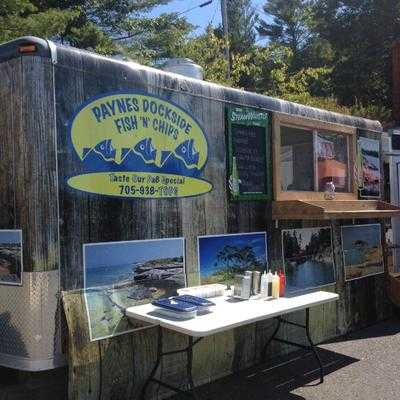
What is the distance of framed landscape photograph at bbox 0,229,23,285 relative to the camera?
4027 millimetres

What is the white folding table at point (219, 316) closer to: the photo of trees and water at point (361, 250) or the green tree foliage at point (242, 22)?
the photo of trees and water at point (361, 250)

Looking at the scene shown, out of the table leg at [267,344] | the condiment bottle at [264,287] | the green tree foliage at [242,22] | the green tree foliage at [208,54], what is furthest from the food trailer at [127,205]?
the green tree foliage at [242,22]

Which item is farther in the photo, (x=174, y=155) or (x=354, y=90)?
(x=354, y=90)

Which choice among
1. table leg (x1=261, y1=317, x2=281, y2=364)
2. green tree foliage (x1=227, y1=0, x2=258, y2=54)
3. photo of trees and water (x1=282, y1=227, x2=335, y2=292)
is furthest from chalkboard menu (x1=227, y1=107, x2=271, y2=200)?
green tree foliage (x1=227, y1=0, x2=258, y2=54)

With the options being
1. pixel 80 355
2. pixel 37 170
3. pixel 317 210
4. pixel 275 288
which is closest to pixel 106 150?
pixel 37 170

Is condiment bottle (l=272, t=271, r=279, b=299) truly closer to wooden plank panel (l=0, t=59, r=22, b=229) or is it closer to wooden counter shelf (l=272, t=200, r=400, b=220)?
wooden counter shelf (l=272, t=200, r=400, b=220)

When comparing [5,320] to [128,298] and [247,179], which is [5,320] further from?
[247,179]

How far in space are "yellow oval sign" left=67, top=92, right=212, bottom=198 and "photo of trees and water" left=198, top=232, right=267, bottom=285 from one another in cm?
53

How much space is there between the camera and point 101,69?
441cm

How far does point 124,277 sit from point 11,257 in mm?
870

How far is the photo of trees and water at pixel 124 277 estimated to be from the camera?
4.26 meters

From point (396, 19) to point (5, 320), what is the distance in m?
25.7

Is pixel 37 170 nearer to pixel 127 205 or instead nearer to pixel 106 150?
pixel 106 150

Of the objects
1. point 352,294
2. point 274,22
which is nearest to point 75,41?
point 352,294
